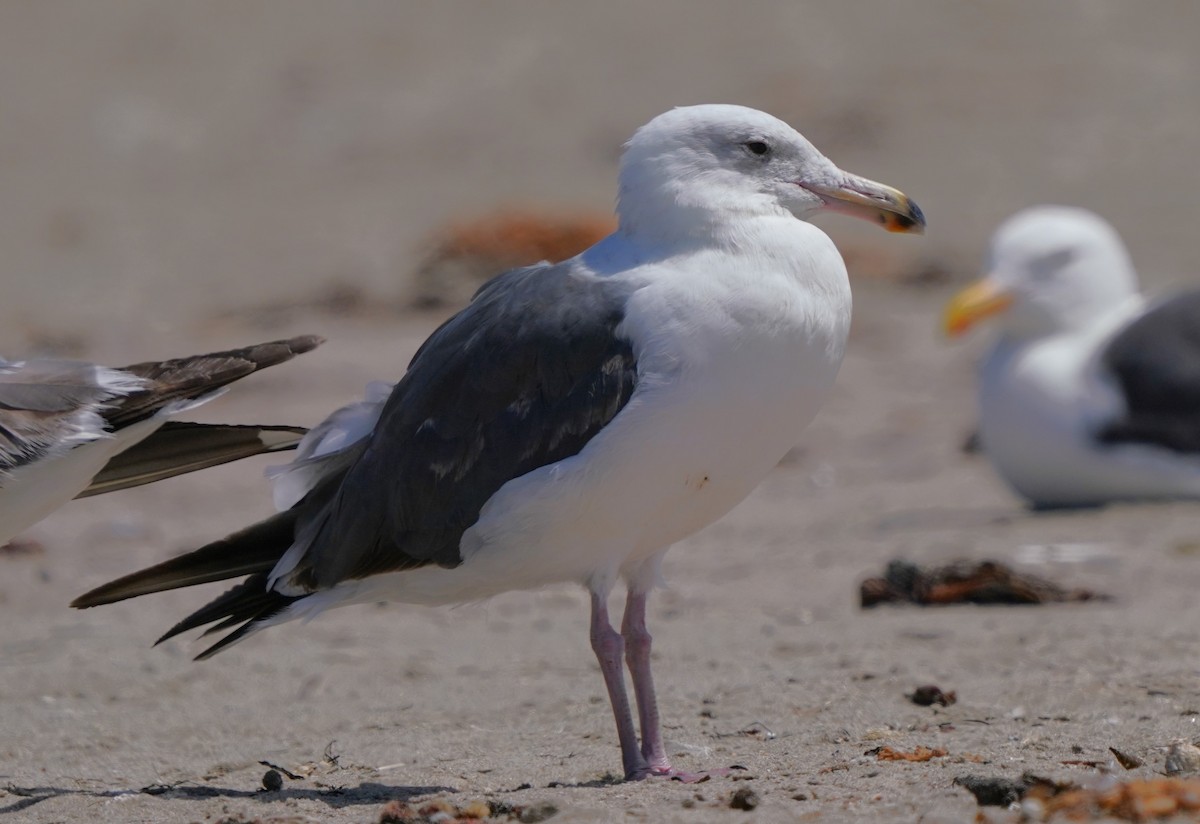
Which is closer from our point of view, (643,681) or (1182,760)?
(1182,760)

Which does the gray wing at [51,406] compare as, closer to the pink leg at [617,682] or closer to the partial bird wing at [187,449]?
the partial bird wing at [187,449]

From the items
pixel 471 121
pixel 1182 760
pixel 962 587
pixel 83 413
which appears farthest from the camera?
pixel 471 121

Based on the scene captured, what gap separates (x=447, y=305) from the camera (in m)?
14.3

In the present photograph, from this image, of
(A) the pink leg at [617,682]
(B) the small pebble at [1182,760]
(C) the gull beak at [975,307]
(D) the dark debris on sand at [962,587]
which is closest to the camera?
(B) the small pebble at [1182,760]

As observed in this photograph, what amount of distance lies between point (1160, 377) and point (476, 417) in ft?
18.3

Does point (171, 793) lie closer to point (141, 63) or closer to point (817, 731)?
point (817, 731)

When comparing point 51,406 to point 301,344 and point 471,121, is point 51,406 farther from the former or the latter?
point 471,121

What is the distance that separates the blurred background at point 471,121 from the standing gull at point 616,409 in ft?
34.5

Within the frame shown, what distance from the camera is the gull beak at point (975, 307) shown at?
971cm

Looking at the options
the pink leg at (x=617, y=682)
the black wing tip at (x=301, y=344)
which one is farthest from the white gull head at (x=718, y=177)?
the pink leg at (x=617, y=682)

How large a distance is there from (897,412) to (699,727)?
7045 mm

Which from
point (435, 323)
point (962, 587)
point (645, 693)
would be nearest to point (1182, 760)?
point (645, 693)

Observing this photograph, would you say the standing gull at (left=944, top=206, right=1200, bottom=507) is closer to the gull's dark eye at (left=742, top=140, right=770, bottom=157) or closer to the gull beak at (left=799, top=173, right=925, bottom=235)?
the gull beak at (left=799, top=173, right=925, bottom=235)

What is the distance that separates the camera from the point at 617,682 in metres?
4.76
